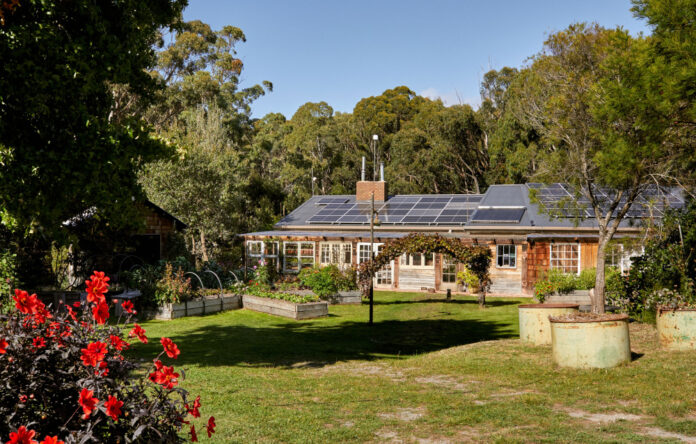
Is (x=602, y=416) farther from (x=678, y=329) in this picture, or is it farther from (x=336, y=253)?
(x=336, y=253)

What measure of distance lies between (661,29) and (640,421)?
7116 millimetres

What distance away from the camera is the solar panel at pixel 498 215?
2738 centimetres

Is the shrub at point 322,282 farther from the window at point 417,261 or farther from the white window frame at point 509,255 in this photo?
the white window frame at point 509,255

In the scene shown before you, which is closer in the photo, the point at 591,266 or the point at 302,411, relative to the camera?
the point at 302,411

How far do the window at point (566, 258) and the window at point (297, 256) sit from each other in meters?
12.7

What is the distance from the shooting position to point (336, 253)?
30406 mm

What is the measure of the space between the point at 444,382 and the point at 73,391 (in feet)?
24.5

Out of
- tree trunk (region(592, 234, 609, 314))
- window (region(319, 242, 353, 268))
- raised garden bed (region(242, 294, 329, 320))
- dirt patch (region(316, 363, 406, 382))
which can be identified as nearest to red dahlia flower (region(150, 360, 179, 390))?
dirt patch (region(316, 363, 406, 382))

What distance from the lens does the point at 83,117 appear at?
9766 mm

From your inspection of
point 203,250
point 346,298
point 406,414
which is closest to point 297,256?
point 203,250

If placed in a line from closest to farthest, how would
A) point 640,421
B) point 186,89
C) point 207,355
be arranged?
point 640,421
point 207,355
point 186,89

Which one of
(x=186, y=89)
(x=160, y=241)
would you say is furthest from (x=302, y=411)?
(x=186, y=89)

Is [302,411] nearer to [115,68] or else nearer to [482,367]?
[482,367]

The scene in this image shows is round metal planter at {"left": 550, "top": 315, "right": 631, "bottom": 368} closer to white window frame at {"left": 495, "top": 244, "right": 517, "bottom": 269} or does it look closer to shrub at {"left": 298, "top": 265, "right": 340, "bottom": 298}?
shrub at {"left": 298, "top": 265, "right": 340, "bottom": 298}
